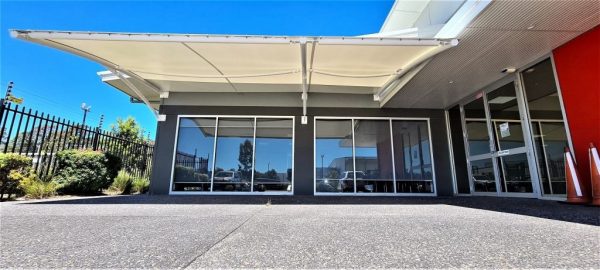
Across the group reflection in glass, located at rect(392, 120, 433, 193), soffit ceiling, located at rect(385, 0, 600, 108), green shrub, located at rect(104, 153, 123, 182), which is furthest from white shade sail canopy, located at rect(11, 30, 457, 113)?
green shrub, located at rect(104, 153, 123, 182)

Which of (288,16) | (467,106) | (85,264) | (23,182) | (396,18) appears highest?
(396,18)

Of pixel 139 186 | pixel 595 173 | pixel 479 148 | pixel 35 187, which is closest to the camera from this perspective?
pixel 595 173

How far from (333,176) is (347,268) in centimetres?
571

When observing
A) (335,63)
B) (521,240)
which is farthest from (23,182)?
(521,240)

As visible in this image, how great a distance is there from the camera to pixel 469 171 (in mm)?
7000

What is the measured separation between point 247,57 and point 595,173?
Answer: 5.52 meters

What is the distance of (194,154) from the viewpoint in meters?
7.09

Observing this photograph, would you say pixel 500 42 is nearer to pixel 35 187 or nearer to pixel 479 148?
pixel 479 148

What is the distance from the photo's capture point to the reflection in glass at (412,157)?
7094 mm

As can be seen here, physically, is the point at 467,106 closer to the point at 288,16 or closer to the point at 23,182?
the point at 288,16

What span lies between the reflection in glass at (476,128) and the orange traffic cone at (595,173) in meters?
2.54

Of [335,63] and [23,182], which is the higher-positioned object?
[335,63]

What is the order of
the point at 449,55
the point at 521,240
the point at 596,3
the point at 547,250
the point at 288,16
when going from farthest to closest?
1. the point at 288,16
2. the point at 449,55
3. the point at 596,3
4. the point at 521,240
5. the point at 547,250

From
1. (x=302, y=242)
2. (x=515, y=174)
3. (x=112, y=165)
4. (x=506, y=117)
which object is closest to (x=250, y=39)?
(x=302, y=242)
